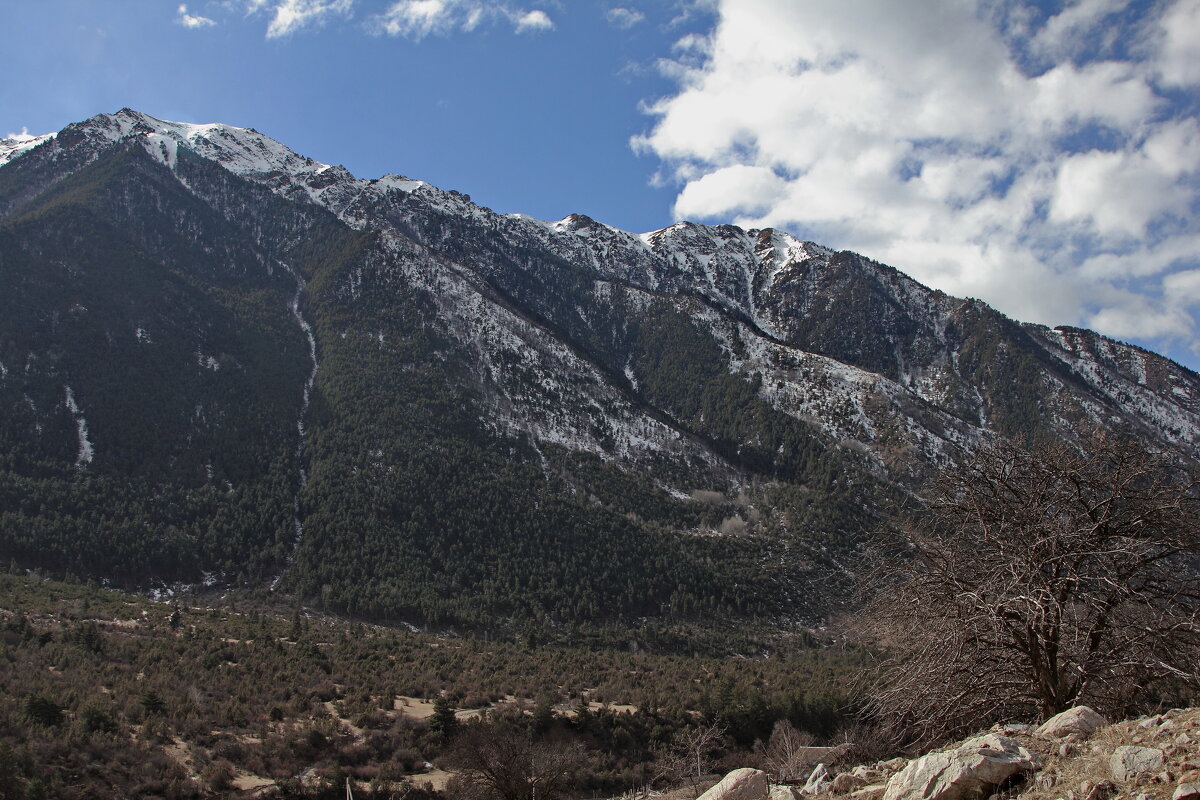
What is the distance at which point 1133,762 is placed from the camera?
539 cm

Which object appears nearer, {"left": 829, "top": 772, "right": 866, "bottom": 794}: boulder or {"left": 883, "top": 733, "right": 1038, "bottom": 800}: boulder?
{"left": 883, "top": 733, "right": 1038, "bottom": 800}: boulder

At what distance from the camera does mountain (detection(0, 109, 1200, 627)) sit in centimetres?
6412

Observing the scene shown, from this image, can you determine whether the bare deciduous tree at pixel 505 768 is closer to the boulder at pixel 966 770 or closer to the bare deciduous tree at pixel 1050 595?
the bare deciduous tree at pixel 1050 595

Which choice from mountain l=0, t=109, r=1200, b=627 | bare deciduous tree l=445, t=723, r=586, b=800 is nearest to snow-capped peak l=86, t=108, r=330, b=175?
mountain l=0, t=109, r=1200, b=627

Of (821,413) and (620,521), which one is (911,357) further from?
(620,521)

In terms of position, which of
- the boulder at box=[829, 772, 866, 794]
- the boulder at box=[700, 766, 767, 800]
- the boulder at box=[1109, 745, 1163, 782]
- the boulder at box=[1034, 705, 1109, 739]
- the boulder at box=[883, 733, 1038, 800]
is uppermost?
the boulder at box=[1109, 745, 1163, 782]

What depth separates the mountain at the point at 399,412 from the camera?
210 ft

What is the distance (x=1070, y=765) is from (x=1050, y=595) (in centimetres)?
237

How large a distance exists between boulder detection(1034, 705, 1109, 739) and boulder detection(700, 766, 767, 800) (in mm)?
3514

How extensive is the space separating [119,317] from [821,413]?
107771 millimetres

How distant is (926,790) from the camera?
20.7ft

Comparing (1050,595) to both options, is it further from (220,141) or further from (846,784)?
(220,141)

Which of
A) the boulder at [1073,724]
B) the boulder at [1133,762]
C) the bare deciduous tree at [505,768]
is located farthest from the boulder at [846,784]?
the bare deciduous tree at [505,768]

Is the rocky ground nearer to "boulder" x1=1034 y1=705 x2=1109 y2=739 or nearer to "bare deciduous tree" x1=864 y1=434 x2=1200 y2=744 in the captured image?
"boulder" x1=1034 y1=705 x2=1109 y2=739
